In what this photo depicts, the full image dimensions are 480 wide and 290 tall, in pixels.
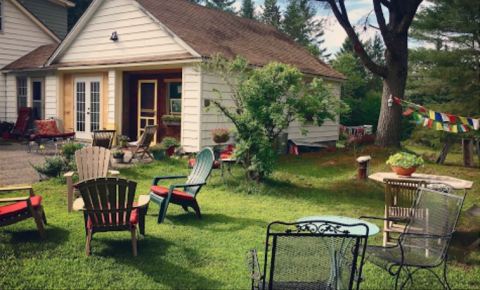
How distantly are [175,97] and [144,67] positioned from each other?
143 cm

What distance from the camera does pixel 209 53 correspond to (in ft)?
39.1

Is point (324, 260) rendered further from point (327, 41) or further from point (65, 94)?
point (327, 41)

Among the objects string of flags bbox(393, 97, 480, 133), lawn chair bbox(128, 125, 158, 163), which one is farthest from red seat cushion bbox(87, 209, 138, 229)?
lawn chair bbox(128, 125, 158, 163)

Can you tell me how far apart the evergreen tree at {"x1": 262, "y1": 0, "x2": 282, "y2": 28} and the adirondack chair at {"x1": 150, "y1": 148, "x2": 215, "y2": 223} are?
49.4 meters

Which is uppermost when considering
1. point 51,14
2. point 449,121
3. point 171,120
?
point 51,14

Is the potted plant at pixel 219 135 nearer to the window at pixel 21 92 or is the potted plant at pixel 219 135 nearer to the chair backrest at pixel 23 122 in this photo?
the chair backrest at pixel 23 122

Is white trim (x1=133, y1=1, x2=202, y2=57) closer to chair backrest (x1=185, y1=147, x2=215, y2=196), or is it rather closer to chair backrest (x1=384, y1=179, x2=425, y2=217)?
chair backrest (x1=185, y1=147, x2=215, y2=196)

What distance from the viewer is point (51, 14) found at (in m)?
23.7

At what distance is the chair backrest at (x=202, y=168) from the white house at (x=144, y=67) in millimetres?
4639

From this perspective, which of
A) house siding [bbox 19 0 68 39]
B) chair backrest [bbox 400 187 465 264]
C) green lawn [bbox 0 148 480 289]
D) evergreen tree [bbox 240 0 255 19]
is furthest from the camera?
evergreen tree [bbox 240 0 255 19]

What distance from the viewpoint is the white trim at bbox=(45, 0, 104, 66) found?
14.5 m

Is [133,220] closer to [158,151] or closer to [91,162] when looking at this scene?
[91,162]

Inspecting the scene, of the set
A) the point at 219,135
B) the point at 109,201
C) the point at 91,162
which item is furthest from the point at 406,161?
the point at 219,135

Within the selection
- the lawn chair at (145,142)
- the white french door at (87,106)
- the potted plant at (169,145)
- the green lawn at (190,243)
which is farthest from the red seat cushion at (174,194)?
the white french door at (87,106)
